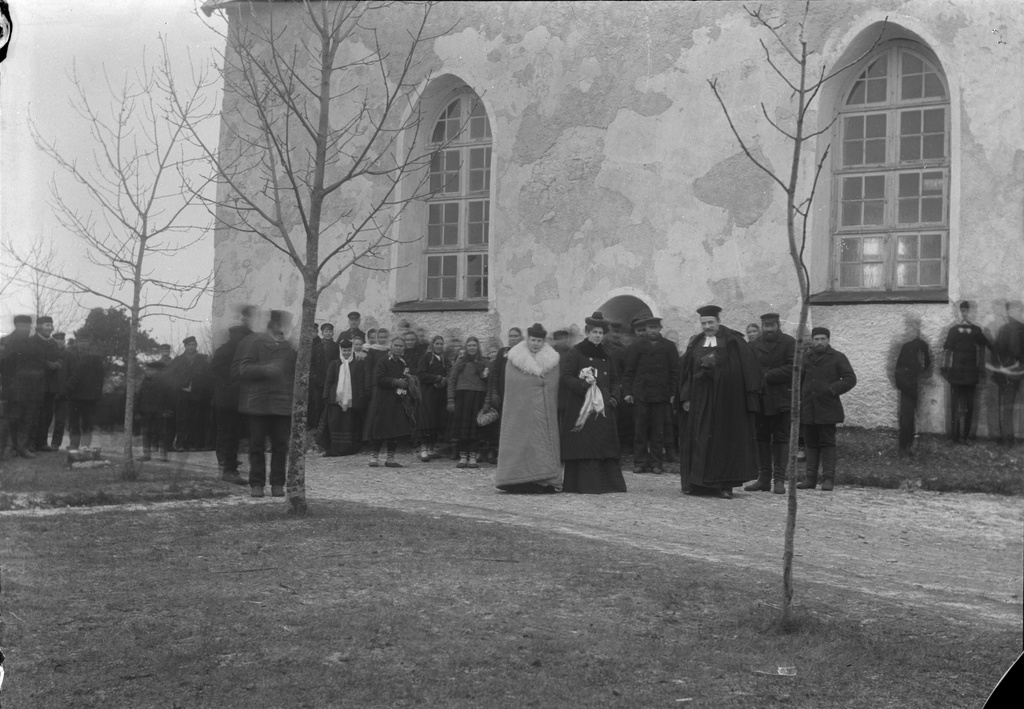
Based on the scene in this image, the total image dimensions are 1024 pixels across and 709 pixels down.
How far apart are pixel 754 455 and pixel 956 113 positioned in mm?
3204

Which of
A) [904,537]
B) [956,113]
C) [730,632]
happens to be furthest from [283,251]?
[956,113]

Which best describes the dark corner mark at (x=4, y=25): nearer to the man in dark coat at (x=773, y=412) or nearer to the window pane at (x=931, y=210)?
the window pane at (x=931, y=210)

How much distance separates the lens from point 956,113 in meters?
6.55

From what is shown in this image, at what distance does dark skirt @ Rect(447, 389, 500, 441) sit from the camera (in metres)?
10.7

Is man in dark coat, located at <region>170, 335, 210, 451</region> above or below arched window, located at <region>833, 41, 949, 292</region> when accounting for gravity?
below

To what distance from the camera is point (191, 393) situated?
17.7ft

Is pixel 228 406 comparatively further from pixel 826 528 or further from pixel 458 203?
pixel 458 203

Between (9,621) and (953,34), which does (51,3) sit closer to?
(9,621)

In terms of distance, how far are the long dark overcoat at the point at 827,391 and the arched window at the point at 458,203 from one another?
255cm

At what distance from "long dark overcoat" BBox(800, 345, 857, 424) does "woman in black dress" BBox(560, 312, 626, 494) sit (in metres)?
1.87

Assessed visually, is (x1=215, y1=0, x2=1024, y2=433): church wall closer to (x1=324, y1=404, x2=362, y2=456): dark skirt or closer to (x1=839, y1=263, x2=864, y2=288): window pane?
(x1=839, y1=263, x2=864, y2=288): window pane

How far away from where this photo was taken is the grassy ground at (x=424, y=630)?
3.76 m

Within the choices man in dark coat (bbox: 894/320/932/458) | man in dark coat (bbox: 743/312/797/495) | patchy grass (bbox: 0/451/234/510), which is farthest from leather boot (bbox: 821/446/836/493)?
patchy grass (bbox: 0/451/234/510)

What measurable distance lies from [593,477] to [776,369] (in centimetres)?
174
